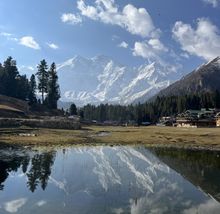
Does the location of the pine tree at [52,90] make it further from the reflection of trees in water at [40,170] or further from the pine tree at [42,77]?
the reflection of trees in water at [40,170]

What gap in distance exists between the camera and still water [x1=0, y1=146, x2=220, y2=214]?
3347 cm

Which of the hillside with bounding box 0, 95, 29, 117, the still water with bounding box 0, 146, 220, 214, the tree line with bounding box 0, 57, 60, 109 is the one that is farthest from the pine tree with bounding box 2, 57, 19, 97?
the still water with bounding box 0, 146, 220, 214

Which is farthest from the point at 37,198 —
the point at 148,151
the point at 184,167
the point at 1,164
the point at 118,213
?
the point at 148,151

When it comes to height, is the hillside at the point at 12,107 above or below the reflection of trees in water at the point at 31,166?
above

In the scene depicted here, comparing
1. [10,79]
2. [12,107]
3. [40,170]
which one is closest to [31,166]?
[40,170]

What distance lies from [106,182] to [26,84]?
155 m

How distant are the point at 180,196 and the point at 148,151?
4142 centimetres

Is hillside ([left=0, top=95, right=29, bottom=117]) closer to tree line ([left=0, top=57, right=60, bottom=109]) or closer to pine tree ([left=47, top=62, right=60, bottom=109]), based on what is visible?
tree line ([left=0, top=57, right=60, bottom=109])

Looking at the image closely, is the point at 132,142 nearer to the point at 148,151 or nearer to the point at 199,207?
the point at 148,151

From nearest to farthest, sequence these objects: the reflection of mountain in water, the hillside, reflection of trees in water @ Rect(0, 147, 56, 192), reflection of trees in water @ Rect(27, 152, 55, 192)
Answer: reflection of trees in water @ Rect(27, 152, 55, 192) → reflection of trees in water @ Rect(0, 147, 56, 192) → the reflection of mountain in water → the hillside

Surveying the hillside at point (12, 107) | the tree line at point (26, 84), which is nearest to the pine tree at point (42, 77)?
the tree line at point (26, 84)

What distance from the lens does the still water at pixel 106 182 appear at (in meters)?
33.5

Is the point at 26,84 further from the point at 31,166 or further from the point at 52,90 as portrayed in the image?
the point at 31,166

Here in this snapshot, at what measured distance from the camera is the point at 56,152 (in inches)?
2768
